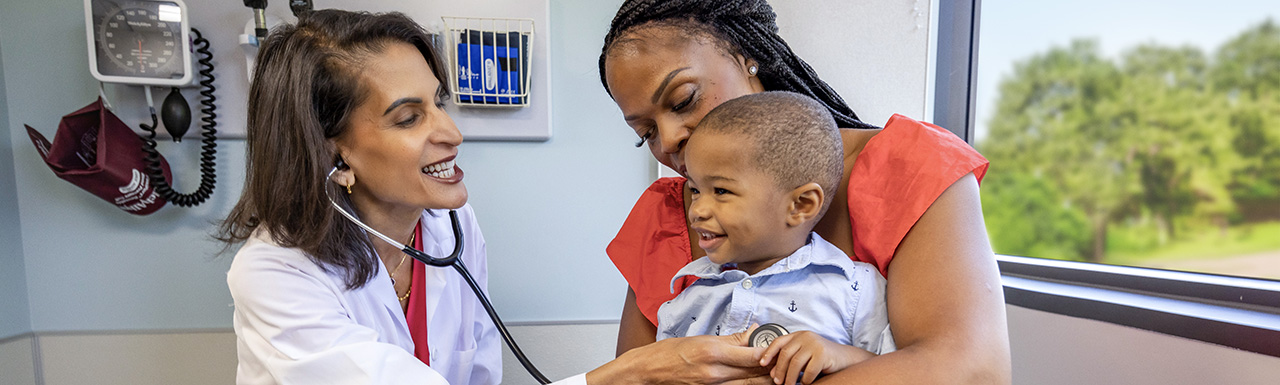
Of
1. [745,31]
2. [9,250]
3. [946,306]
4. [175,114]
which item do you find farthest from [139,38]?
[946,306]

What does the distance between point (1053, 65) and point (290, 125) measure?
1801mm

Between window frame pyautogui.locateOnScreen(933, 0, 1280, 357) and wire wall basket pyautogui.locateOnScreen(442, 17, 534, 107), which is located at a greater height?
wire wall basket pyautogui.locateOnScreen(442, 17, 534, 107)

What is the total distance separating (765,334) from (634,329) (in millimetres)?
331

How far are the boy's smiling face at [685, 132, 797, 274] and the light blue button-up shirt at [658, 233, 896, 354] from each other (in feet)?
0.11

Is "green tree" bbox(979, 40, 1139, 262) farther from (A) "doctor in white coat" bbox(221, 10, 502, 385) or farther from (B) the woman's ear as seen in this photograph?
(A) "doctor in white coat" bbox(221, 10, 502, 385)

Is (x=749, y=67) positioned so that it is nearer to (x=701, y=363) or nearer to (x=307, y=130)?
(x=701, y=363)

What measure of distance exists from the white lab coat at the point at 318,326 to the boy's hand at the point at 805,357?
55 cm

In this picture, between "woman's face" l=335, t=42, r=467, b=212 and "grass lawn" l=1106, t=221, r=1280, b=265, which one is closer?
"woman's face" l=335, t=42, r=467, b=212

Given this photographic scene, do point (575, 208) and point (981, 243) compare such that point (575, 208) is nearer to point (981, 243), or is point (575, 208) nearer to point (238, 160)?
point (238, 160)

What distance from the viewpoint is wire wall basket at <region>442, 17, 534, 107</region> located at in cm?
156

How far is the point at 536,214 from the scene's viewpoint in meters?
1.70

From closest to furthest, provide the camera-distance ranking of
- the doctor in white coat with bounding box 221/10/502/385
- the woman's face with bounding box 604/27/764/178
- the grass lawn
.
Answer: the woman's face with bounding box 604/27/764/178 < the doctor in white coat with bounding box 221/10/502/385 < the grass lawn

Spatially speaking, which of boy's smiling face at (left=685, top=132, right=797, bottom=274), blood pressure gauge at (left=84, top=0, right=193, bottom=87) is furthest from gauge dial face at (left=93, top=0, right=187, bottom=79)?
boy's smiling face at (left=685, top=132, right=797, bottom=274)

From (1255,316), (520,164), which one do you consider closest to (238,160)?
(520,164)
